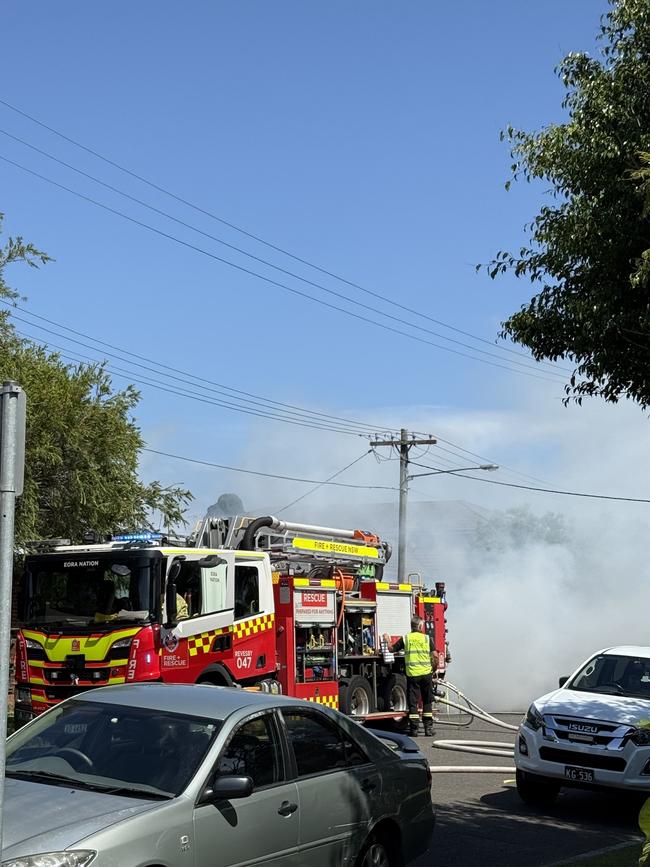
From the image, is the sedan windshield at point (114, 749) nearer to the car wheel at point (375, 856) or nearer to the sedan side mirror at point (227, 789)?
the sedan side mirror at point (227, 789)

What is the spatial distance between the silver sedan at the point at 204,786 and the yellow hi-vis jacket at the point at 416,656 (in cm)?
1099

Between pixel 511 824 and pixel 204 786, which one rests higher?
pixel 204 786

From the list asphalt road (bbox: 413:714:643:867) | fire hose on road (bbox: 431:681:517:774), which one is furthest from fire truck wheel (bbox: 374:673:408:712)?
asphalt road (bbox: 413:714:643:867)

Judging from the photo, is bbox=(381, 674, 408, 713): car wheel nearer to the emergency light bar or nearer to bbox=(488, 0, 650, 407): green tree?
the emergency light bar

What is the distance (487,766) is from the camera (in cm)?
1469

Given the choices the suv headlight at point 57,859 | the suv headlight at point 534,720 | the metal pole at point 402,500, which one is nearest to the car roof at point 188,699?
the suv headlight at point 57,859

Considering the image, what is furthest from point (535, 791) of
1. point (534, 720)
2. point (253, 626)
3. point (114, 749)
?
point (114, 749)

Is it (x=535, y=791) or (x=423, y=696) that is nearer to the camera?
(x=535, y=791)

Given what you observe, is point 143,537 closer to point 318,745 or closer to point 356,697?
point 356,697

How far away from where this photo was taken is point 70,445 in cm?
1984

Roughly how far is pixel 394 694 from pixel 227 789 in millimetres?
13389

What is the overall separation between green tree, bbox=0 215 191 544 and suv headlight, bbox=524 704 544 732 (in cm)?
981

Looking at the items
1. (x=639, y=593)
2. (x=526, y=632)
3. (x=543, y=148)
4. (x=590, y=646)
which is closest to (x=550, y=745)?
(x=543, y=148)

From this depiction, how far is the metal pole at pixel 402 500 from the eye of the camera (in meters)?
36.0
